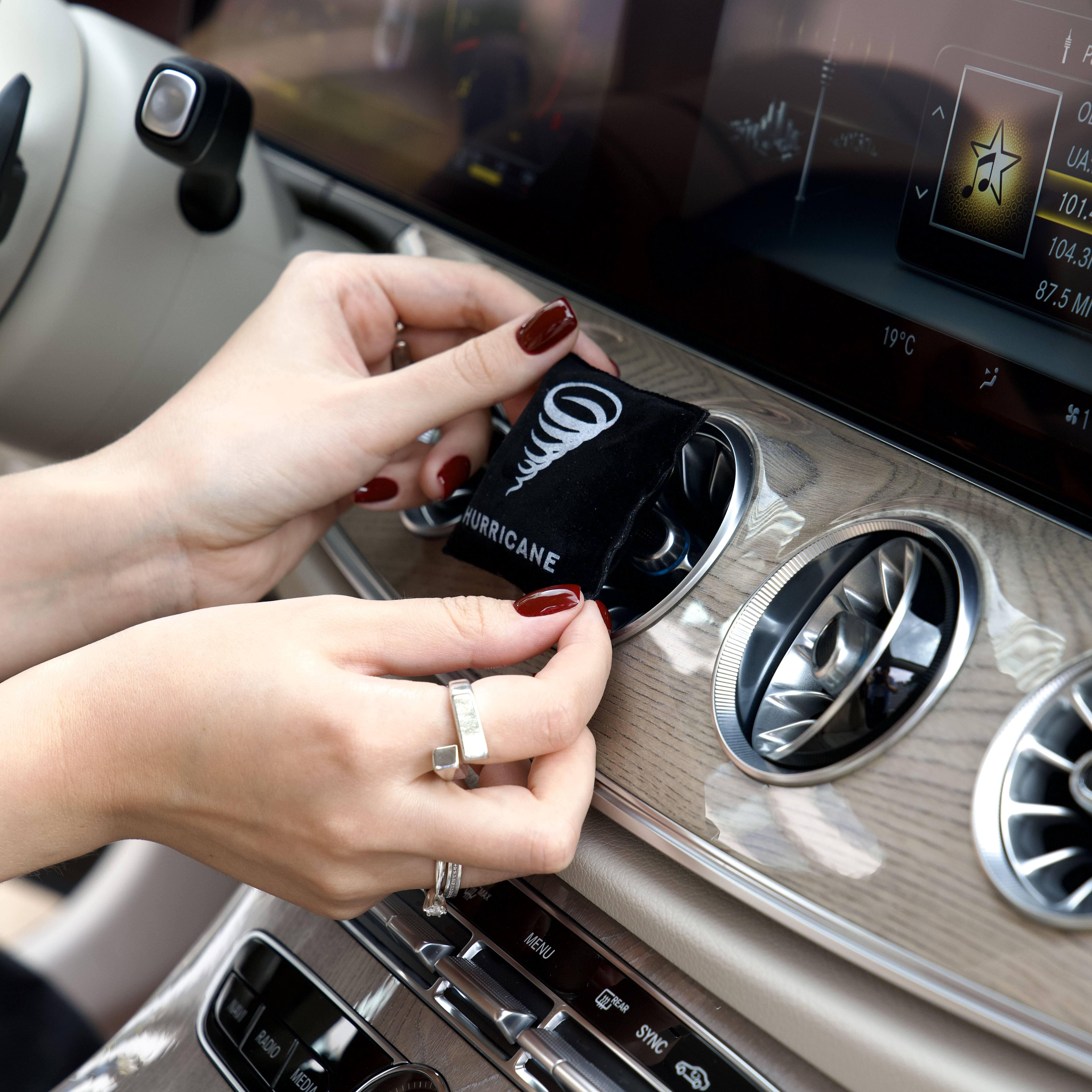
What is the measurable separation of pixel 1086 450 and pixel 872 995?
0.27m

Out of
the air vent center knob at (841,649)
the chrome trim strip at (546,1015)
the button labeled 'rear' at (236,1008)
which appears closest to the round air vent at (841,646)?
the air vent center knob at (841,649)

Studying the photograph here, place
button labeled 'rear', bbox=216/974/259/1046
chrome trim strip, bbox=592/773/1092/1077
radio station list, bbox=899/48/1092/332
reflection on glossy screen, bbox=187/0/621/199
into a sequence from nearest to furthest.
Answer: chrome trim strip, bbox=592/773/1092/1077, radio station list, bbox=899/48/1092/332, button labeled 'rear', bbox=216/974/259/1046, reflection on glossy screen, bbox=187/0/621/199

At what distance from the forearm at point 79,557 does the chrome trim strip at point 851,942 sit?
13.7 inches

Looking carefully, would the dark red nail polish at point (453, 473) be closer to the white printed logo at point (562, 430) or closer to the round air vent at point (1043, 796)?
the white printed logo at point (562, 430)

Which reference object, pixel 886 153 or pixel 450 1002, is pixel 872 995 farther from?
pixel 886 153

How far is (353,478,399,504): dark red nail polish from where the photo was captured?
62 centimetres

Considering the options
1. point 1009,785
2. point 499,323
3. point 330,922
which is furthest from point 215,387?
point 1009,785

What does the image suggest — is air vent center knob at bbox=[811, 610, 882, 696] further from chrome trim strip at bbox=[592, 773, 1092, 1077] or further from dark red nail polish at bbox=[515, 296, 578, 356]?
dark red nail polish at bbox=[515, 296, 578, 356]

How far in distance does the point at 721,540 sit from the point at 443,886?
8.6 inches

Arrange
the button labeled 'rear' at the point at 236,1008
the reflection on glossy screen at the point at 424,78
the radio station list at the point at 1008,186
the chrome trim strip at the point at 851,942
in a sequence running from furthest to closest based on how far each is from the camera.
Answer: the reflection on glossy screen at the point at 424,78, the button labeled 'rear' at the point at 236,1008, the radio station list at the point at 1008,186, the chrome trim strip at the point at 851,942

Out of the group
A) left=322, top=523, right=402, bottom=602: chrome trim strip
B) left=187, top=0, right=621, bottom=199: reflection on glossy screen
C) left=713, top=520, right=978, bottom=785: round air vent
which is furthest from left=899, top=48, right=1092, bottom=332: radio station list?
left=322, top=523, right=402, bottom=602: chrome trim strip

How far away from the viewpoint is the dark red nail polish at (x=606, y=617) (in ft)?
1.57

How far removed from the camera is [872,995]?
373mm

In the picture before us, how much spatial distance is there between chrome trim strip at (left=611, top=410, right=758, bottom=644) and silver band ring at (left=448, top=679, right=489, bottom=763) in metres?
0.11
